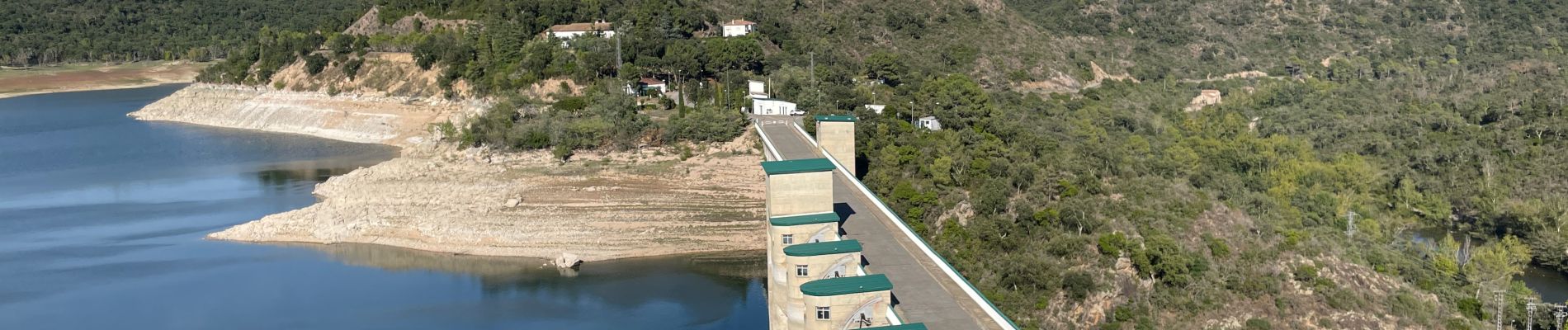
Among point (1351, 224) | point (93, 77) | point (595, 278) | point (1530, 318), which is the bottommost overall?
point (1530, 318)

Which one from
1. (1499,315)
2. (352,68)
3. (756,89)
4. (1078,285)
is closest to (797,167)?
(1078,285)

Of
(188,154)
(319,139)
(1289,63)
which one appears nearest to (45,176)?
(188,154)

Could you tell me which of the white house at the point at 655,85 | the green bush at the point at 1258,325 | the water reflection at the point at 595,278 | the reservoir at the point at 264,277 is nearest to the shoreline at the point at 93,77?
the reservoir at the point at 264,277

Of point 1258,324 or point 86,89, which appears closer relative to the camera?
point 1258,324

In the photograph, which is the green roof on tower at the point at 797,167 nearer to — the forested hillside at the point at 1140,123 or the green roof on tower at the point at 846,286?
the green roof on tower at the point at 846,286

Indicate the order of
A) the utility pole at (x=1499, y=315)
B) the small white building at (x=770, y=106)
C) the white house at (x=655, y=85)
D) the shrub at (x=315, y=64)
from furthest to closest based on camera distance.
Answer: the shrub at (x=315, y=64) → the white house at (x=655, y=85) → the small white building at (x=770, y=106) → the utility pole at (x=1499, y=315)

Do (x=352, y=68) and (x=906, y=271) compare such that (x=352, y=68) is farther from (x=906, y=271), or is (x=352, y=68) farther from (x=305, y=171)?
(x=906, y=271)

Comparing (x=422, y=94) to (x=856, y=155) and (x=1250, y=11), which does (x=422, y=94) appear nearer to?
(x=856, y=155)
